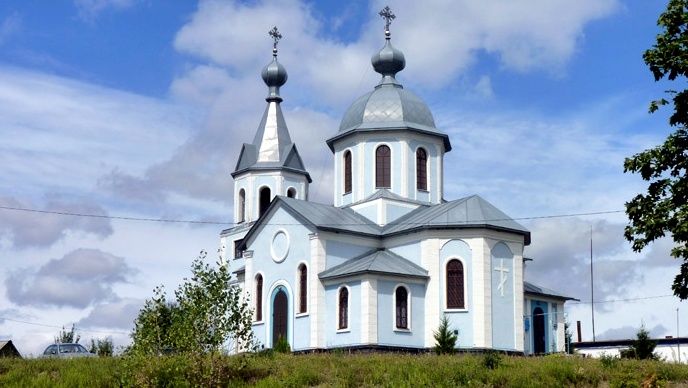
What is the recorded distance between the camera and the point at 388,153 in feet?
124

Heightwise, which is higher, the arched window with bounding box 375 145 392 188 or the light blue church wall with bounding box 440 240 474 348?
the arched window with bounding box 375 145 392 188

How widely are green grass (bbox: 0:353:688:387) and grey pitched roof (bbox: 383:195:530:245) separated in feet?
38.2

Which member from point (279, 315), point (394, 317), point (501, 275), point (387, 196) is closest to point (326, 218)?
point (387, 196)

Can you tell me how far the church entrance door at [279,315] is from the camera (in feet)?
114

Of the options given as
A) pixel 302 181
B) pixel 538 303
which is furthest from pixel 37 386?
pixel 302 181

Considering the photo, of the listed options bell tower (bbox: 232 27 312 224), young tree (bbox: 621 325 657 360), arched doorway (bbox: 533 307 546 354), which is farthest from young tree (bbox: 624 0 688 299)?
bell tower (bbox: 232 27 312 224)

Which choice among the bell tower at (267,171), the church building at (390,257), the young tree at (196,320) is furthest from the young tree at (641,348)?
the bell tower at (267,171)

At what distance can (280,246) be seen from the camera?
35.4 m

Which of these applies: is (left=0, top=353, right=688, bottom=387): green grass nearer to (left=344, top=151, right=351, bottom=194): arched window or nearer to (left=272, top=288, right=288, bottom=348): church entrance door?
(left=272, top=288, right=288, bottom=348): church entrance door

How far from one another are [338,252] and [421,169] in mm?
6059

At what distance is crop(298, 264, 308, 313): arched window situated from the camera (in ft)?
111

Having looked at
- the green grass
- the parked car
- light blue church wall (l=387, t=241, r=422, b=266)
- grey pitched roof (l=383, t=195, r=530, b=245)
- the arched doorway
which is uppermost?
grey pitched roof (l=383, t=195, r=530, b=245)

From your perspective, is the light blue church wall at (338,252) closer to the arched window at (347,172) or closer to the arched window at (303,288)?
the arched window at (303,288)

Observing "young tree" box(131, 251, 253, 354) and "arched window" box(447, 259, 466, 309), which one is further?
"arched window" box(447, 259, 466, 309)
